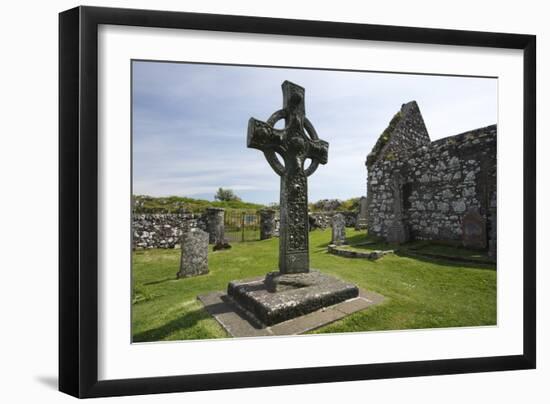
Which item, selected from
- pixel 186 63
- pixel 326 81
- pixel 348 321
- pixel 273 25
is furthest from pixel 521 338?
pixel 186 63

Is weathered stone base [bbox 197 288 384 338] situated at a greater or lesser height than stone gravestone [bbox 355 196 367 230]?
lesser

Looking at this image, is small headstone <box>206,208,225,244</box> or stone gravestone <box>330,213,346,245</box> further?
small headstone <box>206,208,225,244</box>

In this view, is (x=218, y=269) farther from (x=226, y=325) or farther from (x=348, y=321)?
(x=348, y=321)

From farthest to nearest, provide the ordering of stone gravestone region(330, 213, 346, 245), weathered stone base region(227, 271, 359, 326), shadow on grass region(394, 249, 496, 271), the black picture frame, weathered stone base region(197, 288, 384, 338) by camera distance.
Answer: stone gravestone region(330, 213, 346, 245) → shadow on grass region(394, 249, 496, 271) → weathered stone base region(227, 271, 359, 326) → weathered stone base region(197, 288, 384, 338) → the black picture frame

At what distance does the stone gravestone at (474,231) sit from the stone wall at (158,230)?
966 cm

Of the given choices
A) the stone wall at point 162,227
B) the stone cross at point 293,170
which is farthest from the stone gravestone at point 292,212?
the stone wall at point 162,227

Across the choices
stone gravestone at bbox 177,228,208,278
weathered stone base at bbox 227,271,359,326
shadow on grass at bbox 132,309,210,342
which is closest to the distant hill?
stone gravestone at bbox 177,228,208,278

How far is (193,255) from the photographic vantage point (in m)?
6.34

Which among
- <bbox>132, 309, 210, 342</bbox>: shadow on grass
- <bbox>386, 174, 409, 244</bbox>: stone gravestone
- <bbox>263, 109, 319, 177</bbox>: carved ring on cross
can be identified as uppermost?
<bbox>263, 109, 319, 177</bbox>: carved ring on cross

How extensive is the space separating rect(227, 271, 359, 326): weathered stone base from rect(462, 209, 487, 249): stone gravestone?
2806 mm

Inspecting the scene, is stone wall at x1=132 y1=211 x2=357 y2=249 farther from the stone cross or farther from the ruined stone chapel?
the ruined stone chapel

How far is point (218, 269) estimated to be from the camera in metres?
6.80

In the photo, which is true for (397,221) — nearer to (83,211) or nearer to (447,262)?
(447,262)

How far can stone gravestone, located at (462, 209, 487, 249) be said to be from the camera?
191 inches
